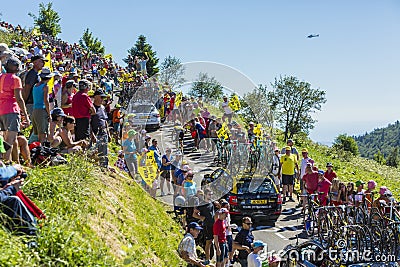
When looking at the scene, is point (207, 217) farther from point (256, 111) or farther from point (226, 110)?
point (256, 111)

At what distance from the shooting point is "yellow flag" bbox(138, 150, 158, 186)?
14836mm

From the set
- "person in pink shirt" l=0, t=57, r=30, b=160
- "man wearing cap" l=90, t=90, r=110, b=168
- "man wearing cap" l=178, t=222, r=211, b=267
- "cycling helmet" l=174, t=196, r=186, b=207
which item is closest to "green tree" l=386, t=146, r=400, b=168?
"cycling helmet" l=174, t=196, r=186, b=207

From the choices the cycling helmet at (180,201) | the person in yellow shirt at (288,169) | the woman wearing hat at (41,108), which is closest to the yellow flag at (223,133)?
the person in yellow shirt at (288,169)

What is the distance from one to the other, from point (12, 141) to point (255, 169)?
419 inches

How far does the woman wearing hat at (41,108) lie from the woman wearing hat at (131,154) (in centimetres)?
547

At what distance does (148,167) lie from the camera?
15039 millimetres

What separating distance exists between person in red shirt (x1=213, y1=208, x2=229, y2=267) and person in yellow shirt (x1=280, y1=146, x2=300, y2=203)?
7.06 metres

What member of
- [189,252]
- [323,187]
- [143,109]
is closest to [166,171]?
[323,187]

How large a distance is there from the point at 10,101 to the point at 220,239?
521 centimetres

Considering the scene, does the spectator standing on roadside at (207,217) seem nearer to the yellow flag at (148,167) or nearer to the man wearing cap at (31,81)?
the yellow flag at (148,167)

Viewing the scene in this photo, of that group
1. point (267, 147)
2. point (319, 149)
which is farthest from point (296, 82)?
point (267, 147)

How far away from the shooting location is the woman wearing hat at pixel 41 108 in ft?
31.7

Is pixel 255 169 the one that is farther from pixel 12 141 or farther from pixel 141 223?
pixel 12 141

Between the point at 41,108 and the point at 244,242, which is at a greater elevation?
the point at 41,108
